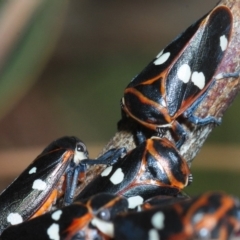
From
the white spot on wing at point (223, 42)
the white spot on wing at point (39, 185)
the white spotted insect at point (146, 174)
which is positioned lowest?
the white spotted insect at point (146, 174)

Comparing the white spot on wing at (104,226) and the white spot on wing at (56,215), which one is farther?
the white spot on wing at (56,215)

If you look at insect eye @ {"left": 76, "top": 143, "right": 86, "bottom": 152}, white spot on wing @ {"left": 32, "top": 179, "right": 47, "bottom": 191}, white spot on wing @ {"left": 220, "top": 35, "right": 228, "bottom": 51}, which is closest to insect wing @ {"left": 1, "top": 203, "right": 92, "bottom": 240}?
white spot on wing @ {"left": 32, "top": 179, "right": 47, "bottom": 191}

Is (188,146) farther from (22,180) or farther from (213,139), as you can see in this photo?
(213,139)

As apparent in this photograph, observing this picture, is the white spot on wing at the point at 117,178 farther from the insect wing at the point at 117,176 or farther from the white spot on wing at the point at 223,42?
the white spot on wing at the point at 223,42

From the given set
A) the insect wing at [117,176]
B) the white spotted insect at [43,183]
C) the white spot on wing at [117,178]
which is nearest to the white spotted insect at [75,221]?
the insect wing at [117,176]

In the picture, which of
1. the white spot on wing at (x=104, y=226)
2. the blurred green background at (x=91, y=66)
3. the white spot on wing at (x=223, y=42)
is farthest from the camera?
the blurred green background at (x=91, y=66)

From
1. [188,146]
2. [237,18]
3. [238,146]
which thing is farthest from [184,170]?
[238,146]

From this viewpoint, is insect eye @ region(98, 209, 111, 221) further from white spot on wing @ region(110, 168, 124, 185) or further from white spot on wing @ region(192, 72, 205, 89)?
white spot on wing @ region(192, 72, 205, 89)
